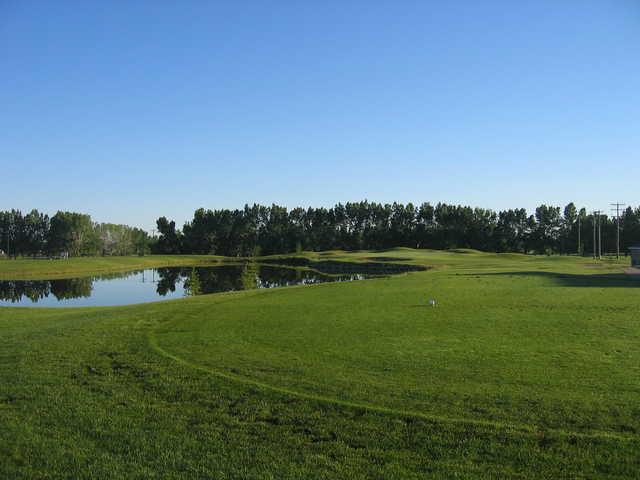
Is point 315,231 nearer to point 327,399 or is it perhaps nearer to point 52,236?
point 52,236

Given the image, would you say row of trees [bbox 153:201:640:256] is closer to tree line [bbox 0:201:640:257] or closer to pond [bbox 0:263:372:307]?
tree line [bbox 0:201:640:257]

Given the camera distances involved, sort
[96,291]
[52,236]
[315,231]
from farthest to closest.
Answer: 1. [315,231]
2. [52,236]
3. [96,291]

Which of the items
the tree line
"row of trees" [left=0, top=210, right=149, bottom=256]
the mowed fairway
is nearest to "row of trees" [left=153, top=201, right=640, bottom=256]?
the tree line

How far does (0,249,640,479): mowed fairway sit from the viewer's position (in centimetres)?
713

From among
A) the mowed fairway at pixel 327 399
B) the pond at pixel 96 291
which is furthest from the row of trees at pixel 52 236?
the mowed fairway at pixel 327 399

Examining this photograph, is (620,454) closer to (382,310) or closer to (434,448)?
(434,448)

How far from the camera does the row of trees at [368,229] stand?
120812 mm

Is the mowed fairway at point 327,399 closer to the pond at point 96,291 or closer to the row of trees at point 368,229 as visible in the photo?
the pond at point 96,291

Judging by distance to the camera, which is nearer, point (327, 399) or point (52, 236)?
point (327, 399)

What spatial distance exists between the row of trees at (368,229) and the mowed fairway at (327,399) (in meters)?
105

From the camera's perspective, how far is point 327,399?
913 cm

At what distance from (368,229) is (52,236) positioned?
241 ft

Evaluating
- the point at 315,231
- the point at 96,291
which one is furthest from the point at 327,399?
the point at 315,231

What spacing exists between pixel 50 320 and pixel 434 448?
17758mm
